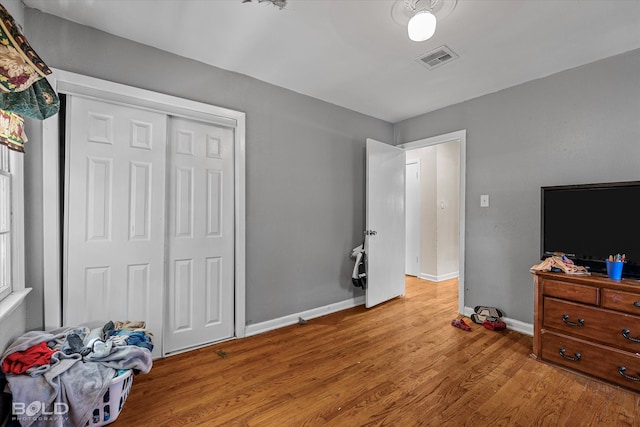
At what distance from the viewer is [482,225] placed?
10.0 ft

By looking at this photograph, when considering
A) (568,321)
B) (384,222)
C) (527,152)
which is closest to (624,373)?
(568,321)

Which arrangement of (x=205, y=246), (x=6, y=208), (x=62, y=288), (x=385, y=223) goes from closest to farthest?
1. (x=6, y=208)
2. (x=62, y=288)
3. (x=205, y=246)
4. (x=385, y=223)

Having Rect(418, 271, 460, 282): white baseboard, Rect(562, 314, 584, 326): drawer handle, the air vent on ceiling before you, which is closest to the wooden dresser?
Rect(562, 314, 584, 326): drawer handle

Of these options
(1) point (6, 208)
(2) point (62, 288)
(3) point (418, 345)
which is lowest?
(3) point (418, 345)

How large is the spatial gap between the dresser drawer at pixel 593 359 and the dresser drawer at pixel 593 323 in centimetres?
5

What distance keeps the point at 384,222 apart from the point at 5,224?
326 centimetres

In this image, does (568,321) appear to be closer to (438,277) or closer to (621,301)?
(621,301)

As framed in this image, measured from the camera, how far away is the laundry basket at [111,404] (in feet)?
4.80

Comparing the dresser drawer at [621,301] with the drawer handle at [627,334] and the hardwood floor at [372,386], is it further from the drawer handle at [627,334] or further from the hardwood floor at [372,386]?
the hardwood floor at [372,386]

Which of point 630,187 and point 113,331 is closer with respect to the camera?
point 113,331

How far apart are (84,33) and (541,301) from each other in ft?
12.6

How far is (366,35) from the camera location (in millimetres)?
2033

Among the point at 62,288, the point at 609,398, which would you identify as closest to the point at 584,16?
the point at 609,398

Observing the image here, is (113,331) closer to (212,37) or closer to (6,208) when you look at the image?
(6,208)
